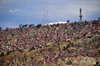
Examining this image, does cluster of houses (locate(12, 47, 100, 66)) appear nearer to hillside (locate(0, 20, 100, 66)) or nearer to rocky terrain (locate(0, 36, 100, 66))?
hillside (locate(0, 20, 100, 66))

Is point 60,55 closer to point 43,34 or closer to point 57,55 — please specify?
point 57,55

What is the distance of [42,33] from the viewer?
206 ft

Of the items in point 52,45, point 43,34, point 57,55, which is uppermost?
point 43,34

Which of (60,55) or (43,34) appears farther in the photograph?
(43,34)

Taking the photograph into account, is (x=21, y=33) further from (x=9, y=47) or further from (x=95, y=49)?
(x=95, y=49)

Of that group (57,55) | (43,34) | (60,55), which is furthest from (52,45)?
(43,34)

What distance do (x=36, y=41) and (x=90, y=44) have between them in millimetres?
18573

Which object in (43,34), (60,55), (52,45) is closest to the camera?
(60,55)

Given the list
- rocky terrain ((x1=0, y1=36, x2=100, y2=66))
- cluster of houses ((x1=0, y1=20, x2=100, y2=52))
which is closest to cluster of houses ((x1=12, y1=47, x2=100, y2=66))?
rocky terrain ((x1=0, y1=36, x2=100, y2=66))

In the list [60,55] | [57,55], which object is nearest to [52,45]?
[57,55]

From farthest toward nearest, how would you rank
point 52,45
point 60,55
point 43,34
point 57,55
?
point 43,34 → point 52,45 → point 57,55 → point 60,55

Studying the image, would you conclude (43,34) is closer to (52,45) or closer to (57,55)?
(52,45)

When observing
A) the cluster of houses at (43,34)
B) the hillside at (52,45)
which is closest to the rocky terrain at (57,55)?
the hillside at (52,45)

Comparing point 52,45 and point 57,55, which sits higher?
point 52,45
